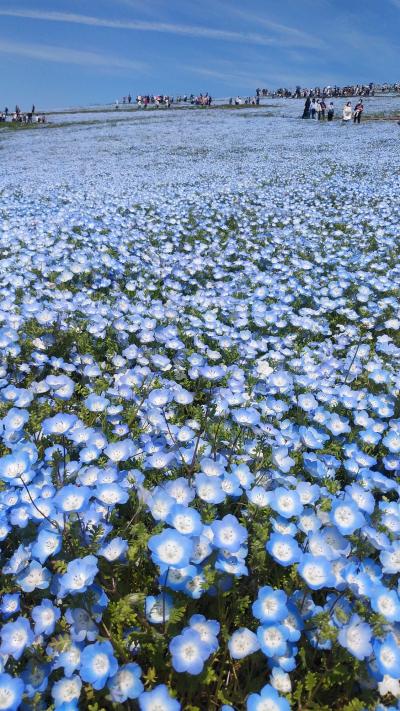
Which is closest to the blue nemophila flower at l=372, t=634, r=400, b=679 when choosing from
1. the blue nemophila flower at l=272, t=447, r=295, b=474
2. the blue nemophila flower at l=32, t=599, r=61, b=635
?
the blue nemophila flower at l=272, t=447, r=295, b=474

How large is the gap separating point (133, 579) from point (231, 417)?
1286 millimetres

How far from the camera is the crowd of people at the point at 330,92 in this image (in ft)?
176

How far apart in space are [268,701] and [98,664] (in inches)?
21.4

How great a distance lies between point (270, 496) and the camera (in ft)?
6.57

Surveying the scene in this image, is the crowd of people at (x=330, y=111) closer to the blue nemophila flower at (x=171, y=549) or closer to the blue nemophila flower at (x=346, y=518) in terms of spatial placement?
the blue nemophila flower at (x=346, y=518)

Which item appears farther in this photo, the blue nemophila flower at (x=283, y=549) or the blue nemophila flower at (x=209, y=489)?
the blue nemophila flower at (x=209, y=489)

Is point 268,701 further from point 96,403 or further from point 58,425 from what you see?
point 96,403

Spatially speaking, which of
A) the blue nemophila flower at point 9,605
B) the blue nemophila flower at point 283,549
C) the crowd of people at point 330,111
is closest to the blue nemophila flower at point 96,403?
the blue nemophila flower at point 9,605

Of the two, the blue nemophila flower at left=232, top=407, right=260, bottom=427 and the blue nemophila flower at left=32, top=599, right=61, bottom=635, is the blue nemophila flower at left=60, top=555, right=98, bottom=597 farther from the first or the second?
the blue nemophila flower at left=232, top=407, right=260, bottom=427

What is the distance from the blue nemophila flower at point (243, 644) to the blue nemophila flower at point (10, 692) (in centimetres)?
68

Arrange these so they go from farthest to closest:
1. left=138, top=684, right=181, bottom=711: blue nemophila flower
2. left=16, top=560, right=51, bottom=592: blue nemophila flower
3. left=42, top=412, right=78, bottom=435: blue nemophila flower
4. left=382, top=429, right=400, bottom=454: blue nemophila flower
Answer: left=382, top=429, right=400, bottom=454: blue nemophila flower → left=42, top=412, right=78, bottom=435: blue nemophila flower → left=16, top=560, right=51, bottom=592: blue nemophila flower → left=138, top=684, right=181, bottom=711: blue nemophila flower

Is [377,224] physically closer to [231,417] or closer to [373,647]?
[231,417]

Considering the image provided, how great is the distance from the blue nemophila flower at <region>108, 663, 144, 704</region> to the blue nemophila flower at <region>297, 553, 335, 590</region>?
0.62 metres

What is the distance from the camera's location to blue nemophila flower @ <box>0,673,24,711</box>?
1.42 meters
